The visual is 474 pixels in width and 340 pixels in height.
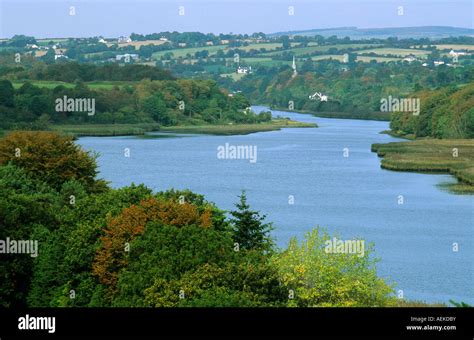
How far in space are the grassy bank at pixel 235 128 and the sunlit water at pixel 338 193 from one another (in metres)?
17.1

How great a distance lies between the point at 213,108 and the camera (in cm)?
13238

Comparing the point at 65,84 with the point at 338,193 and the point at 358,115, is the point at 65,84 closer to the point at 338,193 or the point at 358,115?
the point at 358,115

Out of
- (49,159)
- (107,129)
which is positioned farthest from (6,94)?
(49,159)

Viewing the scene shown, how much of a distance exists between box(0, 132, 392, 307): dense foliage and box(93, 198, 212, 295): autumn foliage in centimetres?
3

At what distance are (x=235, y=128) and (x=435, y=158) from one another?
49225 mm

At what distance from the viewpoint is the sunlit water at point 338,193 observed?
35094 millimetres

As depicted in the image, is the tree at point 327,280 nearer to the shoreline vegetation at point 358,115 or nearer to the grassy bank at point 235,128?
the grassy bank at point 235,128

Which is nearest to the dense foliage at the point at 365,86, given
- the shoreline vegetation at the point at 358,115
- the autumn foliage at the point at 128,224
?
the shoreline vegetation at the point at 358,115

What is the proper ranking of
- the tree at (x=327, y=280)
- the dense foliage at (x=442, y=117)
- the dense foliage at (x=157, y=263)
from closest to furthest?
the dense foliage at (x=157, y=263)
the tree at (x=327, y=280)
the dense foliage at (x=442, y=117)

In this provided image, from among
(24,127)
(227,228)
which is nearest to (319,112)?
(24,127)

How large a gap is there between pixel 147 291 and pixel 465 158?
177 feet

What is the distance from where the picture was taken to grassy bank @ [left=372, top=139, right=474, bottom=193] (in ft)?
205

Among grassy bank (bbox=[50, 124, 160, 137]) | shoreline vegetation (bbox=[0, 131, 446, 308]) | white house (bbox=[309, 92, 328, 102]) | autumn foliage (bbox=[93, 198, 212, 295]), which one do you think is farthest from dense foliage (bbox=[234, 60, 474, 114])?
autumn foliage (bbox=[93, 198, 212, 295])

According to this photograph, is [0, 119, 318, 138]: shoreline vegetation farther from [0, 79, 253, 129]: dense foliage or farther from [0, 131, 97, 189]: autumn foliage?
[0, 131, 97, 189]: autumn foliage
